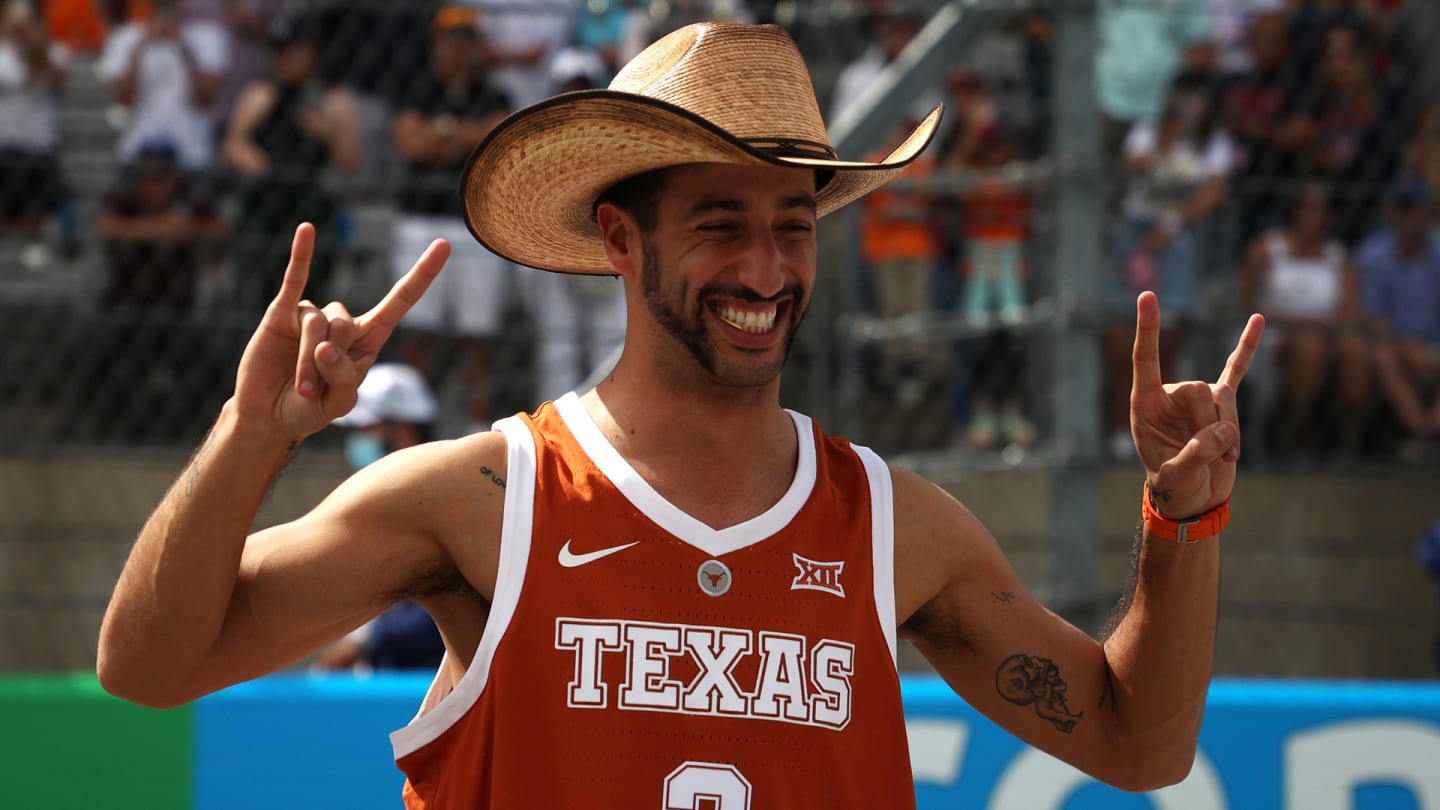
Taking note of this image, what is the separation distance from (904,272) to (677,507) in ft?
12.3

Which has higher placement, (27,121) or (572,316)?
(27,121)

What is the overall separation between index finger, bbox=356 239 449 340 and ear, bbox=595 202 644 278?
0.39m

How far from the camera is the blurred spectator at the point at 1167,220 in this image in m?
5.61

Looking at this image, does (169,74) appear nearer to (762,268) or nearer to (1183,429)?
(762,268)

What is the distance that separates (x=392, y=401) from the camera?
5590mm

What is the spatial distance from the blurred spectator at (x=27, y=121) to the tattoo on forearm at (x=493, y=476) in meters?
4.60

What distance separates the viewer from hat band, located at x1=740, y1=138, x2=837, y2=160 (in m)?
2.56

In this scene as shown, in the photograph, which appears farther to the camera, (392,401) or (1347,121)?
(1347,121)

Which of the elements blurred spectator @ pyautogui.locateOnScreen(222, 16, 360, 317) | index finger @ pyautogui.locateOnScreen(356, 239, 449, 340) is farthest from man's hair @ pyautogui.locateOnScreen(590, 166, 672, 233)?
blurred spectator @ pyautogui.locateOnScreen(222, 16, 360, 317)

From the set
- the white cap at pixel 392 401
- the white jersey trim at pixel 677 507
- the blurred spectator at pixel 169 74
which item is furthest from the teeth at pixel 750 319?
the blurred spectator at pixel 169 74

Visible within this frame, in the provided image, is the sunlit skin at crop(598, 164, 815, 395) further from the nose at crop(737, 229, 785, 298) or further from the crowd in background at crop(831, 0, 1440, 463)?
the crowd in background at crop(831, 0, 1440, 463)

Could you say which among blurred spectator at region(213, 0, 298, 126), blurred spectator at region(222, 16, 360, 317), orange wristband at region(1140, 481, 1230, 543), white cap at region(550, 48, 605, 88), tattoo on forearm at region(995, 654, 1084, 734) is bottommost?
tattoo on forearm at region(995, 654, 1084, 734)

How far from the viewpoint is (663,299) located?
257cm

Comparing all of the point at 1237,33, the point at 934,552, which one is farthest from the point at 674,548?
the point at 1237,33
